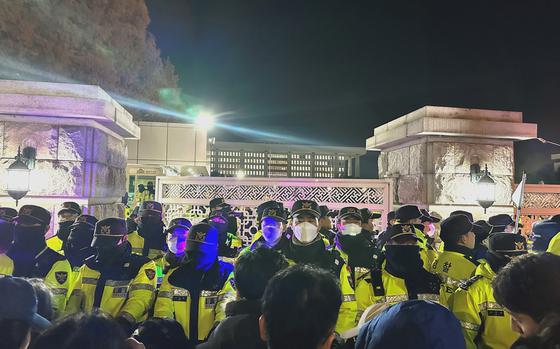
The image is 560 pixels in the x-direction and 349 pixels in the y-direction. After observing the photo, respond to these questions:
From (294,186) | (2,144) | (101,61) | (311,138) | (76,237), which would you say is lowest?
(76,237)

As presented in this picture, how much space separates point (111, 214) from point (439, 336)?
7687 mm

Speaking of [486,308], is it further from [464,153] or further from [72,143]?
[72,143]

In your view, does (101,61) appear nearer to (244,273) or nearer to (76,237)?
(76,237)

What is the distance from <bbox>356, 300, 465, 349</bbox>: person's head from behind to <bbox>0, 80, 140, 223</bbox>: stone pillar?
6.40 metres

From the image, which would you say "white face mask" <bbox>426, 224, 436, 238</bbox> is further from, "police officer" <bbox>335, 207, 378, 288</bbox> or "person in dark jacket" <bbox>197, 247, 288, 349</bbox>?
"person in dark jacket" <bbox>197, 247, 288, 349</bbox>

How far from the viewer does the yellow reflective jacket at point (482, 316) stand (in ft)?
9.57

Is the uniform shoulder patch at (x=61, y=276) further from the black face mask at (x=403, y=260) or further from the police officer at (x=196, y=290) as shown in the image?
the black face mask at (x=403, y=260)

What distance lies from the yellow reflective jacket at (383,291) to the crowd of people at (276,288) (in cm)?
1

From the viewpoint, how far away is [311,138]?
21.0 metres

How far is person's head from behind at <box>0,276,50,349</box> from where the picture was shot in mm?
1658

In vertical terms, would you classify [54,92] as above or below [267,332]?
above

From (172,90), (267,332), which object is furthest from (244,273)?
(172,90)

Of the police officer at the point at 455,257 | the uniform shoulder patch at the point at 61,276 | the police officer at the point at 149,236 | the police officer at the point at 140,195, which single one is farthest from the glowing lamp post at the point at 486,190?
the police officer at the point at 140,195

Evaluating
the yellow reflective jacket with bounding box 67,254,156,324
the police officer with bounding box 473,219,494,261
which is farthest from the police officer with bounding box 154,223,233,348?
the police officer with bounding box 473,219,494,261
